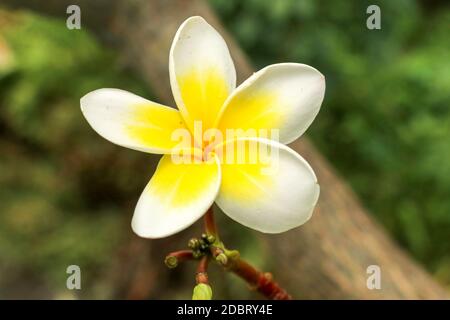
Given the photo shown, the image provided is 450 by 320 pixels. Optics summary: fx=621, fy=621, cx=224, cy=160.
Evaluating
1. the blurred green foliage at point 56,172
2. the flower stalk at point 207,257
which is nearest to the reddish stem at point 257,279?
the flower stalk at point 207,257

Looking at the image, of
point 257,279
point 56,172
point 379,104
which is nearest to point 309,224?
point 257,279

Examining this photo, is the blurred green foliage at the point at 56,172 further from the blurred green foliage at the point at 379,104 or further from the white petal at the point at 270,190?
the white petal at the point at 270,190

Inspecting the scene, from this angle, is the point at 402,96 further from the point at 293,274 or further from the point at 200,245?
the point at 200,245

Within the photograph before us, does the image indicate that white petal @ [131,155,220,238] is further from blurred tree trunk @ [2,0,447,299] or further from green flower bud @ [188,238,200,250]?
blurred tree trunk @ [2,0,447,299]

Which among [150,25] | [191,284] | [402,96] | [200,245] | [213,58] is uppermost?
[402,96]

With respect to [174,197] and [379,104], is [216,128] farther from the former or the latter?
[379,104]

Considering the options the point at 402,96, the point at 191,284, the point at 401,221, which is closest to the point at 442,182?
the point at 401,221
